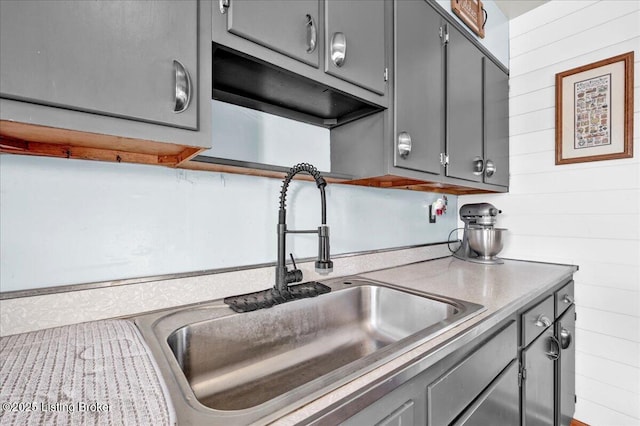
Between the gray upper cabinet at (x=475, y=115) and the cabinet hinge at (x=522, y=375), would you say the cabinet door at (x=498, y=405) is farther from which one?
the gray upper cabinet at (x=475, y=115)

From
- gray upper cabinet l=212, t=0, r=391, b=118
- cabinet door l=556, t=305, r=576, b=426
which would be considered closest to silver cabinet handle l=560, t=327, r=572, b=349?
cabinet door l=556, t=305, r=576, b=426

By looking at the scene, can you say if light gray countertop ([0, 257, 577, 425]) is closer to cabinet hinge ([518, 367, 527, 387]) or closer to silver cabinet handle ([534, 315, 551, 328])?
silver cabinet handle ([534, 315, 551, 328])

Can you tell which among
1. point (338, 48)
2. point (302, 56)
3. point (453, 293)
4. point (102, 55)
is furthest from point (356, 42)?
point (453, 293)

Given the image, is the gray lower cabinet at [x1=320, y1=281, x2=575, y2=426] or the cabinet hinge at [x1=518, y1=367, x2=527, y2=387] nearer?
the gray lower cabinet at [x1=320, y1=281, x2=575, y2=426]

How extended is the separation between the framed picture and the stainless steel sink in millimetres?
1458

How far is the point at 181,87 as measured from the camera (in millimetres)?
650

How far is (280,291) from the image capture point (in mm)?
1021

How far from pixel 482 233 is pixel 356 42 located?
4.51 feet

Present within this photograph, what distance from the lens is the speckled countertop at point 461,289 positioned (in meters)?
0.56

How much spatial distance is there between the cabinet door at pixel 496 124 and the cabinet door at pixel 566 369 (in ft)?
2.80

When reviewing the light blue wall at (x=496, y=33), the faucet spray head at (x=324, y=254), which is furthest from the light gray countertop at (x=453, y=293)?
the light blue wall at (x=496, y=33)

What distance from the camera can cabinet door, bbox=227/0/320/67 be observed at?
0.75m

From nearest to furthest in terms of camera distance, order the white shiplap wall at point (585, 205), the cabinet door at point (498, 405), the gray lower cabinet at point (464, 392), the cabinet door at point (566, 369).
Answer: the gray lower cabinet at point (464, 392) → the cabinet door at point (498, 405) → the cabinet door at point (566, 369) → the white shiplap wall at point (585, 205)

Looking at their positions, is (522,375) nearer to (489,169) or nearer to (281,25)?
(489,169)
